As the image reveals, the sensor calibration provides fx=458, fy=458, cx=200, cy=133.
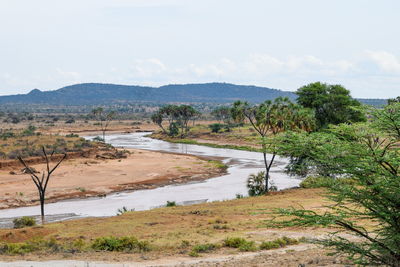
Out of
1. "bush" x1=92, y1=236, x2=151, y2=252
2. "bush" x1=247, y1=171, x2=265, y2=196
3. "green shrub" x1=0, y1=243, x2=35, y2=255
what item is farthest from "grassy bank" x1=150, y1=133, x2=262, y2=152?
"green shrub" x1=0, y1=243, x2=35, y2=255

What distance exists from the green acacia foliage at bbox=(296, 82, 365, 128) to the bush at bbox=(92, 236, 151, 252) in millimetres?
26974

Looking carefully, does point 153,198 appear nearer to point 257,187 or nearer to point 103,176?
point 257,187

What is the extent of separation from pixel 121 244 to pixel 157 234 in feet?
9.35

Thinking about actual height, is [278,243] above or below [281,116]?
below

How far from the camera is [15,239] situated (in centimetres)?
2233

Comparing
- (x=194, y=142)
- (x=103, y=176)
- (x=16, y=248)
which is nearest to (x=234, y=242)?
(x=16, y=248)

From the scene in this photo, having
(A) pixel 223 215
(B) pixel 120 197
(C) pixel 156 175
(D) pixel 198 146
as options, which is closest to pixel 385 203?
(A) pixel 223 215

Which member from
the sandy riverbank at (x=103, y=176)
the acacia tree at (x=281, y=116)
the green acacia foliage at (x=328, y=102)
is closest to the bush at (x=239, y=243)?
the acacia tree at (x=281, y=116)

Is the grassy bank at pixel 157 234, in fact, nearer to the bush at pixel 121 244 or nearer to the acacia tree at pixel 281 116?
the bush at pixel 121 244

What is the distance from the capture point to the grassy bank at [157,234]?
19.1 m

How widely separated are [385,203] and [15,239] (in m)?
18.4

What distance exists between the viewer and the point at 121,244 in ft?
64.1

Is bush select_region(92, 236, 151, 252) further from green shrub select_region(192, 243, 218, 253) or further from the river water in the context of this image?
the river water

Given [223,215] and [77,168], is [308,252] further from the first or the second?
[77,168]
